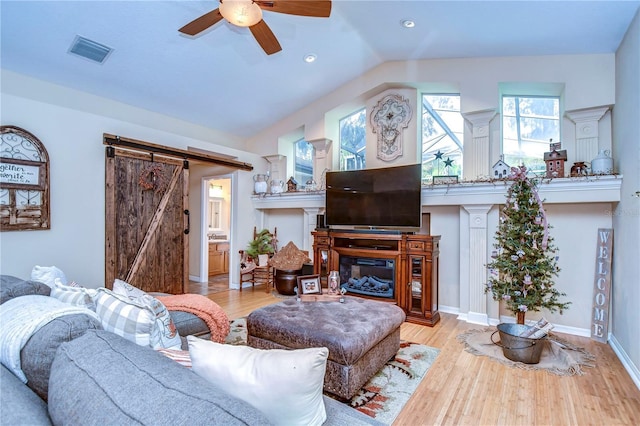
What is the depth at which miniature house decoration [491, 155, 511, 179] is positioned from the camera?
3.66 meters

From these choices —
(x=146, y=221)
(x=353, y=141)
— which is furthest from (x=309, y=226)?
(x=146, y=221)

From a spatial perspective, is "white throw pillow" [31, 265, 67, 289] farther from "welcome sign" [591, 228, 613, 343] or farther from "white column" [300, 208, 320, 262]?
"welcome sign" [591, 228, 613, 343]

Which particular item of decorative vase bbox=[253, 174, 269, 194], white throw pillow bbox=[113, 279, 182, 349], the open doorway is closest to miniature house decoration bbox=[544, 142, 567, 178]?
white throw pillow bbox=[113, 279, 182, 349]

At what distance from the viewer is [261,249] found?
5633 mm

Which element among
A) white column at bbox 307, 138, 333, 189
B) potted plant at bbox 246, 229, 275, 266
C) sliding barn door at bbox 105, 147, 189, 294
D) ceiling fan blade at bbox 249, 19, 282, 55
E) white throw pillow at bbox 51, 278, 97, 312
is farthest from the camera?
potted plant at bbox 246, 229, 275, 266

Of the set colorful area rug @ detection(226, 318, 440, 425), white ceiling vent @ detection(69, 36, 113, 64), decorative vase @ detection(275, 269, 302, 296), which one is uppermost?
white ceiling vent @ detection(69, 36, 113, 64)

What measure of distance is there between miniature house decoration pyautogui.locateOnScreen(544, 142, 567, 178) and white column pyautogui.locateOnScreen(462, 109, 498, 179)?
63 centimetres

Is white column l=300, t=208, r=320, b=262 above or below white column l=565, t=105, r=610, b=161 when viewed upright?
below

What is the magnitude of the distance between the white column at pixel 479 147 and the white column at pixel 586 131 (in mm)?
815

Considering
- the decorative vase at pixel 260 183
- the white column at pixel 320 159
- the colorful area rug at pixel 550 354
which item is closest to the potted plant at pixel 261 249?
the decorative vase at pixel 260 183

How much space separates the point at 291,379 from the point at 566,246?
3.93 meters

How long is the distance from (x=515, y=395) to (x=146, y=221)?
176 inches

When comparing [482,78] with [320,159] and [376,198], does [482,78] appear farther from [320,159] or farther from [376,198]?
[320,159]

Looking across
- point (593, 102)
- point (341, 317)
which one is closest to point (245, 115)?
point (341, 317)
